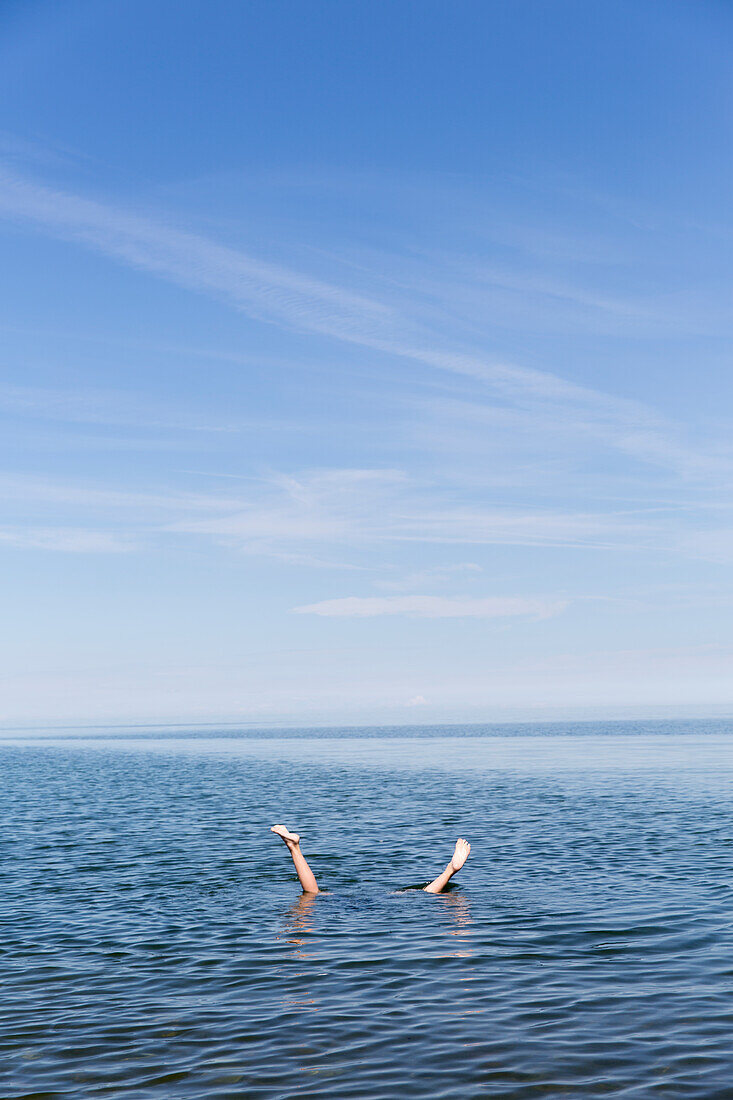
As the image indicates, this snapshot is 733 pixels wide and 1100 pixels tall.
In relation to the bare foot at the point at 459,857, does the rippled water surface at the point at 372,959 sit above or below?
below

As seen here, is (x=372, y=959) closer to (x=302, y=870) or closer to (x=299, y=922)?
(x=299, y=922)

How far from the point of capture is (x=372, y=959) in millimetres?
16703

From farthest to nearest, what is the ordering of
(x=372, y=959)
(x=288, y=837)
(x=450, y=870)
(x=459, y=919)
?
(x=450, y=870)
(x=288, y=837)
(x=459, y=919)
(x=372, y=959)

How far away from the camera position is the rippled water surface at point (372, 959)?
11789 millimetres

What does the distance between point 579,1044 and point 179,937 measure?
30.2ft

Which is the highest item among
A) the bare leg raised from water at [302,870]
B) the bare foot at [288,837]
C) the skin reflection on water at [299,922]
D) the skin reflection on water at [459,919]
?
the bare foot at [288,837]

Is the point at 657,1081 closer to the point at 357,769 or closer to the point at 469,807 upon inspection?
the point at 469,807

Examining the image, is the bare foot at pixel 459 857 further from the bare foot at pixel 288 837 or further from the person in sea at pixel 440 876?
the bare foot at pixel 288 837

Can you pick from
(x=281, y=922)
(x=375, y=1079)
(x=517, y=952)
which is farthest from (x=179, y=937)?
(x=375, y=1079)

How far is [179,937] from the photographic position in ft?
61.0

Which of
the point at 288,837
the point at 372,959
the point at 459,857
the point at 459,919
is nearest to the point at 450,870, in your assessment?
the point at 459,857

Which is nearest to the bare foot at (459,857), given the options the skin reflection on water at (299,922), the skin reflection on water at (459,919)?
the skin reflection on water at (459,919)

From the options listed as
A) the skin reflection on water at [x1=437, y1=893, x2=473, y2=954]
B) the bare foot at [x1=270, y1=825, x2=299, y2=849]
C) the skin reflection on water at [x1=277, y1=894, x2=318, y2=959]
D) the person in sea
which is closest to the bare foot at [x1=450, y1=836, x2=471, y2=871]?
the person in sea

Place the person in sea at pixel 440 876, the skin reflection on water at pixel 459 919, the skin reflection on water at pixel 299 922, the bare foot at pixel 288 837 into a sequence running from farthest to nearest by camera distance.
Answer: the person in sea at pixel 440 876
the bare foot at pixel 288 837
the skin reflection on water at pixel 299 922
the skin reflection on water at pixel 459 919
